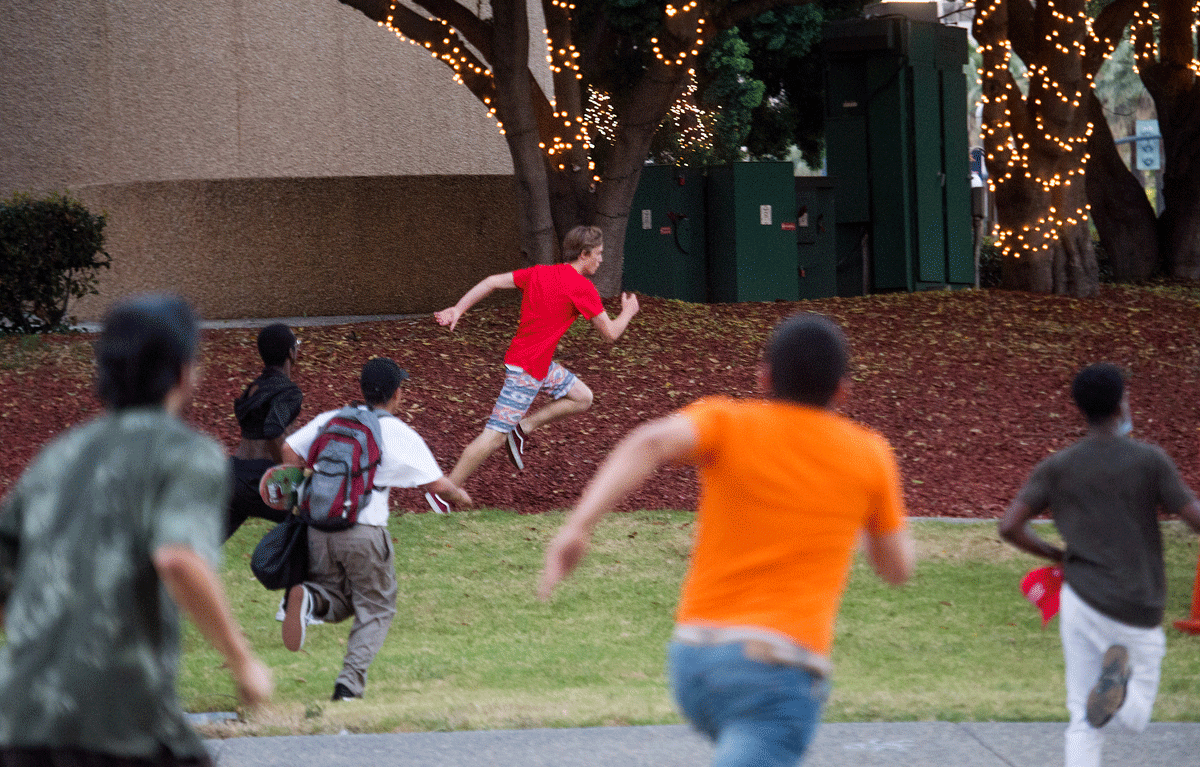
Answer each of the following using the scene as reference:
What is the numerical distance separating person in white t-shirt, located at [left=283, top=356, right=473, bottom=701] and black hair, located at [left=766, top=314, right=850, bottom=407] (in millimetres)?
3000

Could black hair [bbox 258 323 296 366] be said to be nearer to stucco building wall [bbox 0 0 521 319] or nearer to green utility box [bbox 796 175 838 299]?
stucco building wall [bbox 0 0 521 319]

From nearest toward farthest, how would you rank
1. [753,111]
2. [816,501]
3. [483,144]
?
[816,501]
[483,144]
[753,111]

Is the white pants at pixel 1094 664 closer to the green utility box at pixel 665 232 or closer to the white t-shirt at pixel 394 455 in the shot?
the white t-shirt at pixel 394 455

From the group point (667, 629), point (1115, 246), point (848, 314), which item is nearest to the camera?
point (667, 629)

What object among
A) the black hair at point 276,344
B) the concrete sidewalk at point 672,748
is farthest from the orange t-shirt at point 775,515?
the black hair at point 276,344

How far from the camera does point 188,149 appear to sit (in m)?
18.3

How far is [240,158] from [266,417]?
12631mm

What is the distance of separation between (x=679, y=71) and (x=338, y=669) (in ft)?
30.4

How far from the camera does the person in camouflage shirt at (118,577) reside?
2479 mm

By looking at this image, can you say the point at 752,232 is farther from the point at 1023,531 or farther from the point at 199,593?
the point at 199,593

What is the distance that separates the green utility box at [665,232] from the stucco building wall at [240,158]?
5.72ft

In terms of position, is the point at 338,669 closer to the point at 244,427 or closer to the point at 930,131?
the point at 244,427

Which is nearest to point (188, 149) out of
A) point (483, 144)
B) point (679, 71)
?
point (483, 144)

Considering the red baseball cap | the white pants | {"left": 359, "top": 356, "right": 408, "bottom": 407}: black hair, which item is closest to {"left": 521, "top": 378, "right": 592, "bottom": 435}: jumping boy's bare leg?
{"left": 359, "top": 356, "right": 408, "bottom": 407}: black hair
